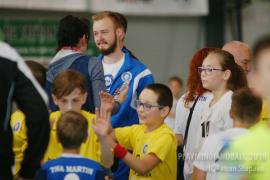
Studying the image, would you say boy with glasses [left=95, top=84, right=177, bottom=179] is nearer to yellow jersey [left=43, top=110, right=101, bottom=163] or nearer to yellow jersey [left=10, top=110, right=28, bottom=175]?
yellow jersey [left=43, top=110, right=101, bottom=163]

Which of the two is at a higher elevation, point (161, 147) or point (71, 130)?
point (71, 130)

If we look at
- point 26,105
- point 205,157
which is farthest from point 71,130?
point 205,157

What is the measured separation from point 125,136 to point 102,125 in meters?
0.89

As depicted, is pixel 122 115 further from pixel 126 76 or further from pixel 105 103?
pixel 105 103

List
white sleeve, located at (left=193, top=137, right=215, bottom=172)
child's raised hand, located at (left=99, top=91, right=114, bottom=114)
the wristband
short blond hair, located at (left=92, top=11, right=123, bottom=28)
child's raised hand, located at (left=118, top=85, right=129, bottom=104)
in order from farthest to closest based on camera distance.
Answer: short blond hair, located at (left=92, top=11, right=123, bottom=28) → child's raised hand, located at (left=118, top=85, right=129, bottom=104) → the wristband → child's raised hand, located at (left=99, top=91, right=114, bottom=114) → white sleeve, located at (left=193, top=137, right=215, bottom=172)

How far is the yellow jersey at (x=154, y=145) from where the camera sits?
6.26 m

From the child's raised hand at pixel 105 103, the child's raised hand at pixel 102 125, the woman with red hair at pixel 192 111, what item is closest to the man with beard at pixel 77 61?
the child's raised hand at pixel 105 103

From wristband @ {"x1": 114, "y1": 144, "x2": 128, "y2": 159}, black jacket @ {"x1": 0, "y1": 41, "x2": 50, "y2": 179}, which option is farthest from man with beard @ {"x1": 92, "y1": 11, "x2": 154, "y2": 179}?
black jacket @ {"x1": 0, "y1": 41, "x2": 50, "y2": 179}

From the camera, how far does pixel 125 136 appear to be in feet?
21.4

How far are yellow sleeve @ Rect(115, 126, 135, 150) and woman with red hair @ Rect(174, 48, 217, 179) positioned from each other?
54cm

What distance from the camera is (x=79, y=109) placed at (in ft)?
19.4

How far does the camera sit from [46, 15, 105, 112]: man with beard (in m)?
6.32

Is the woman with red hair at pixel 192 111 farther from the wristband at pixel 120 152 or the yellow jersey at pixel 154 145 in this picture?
the wristband at pixel 120 152

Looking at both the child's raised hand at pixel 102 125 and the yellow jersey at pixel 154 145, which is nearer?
the child's raised hand at pixel 102 125
